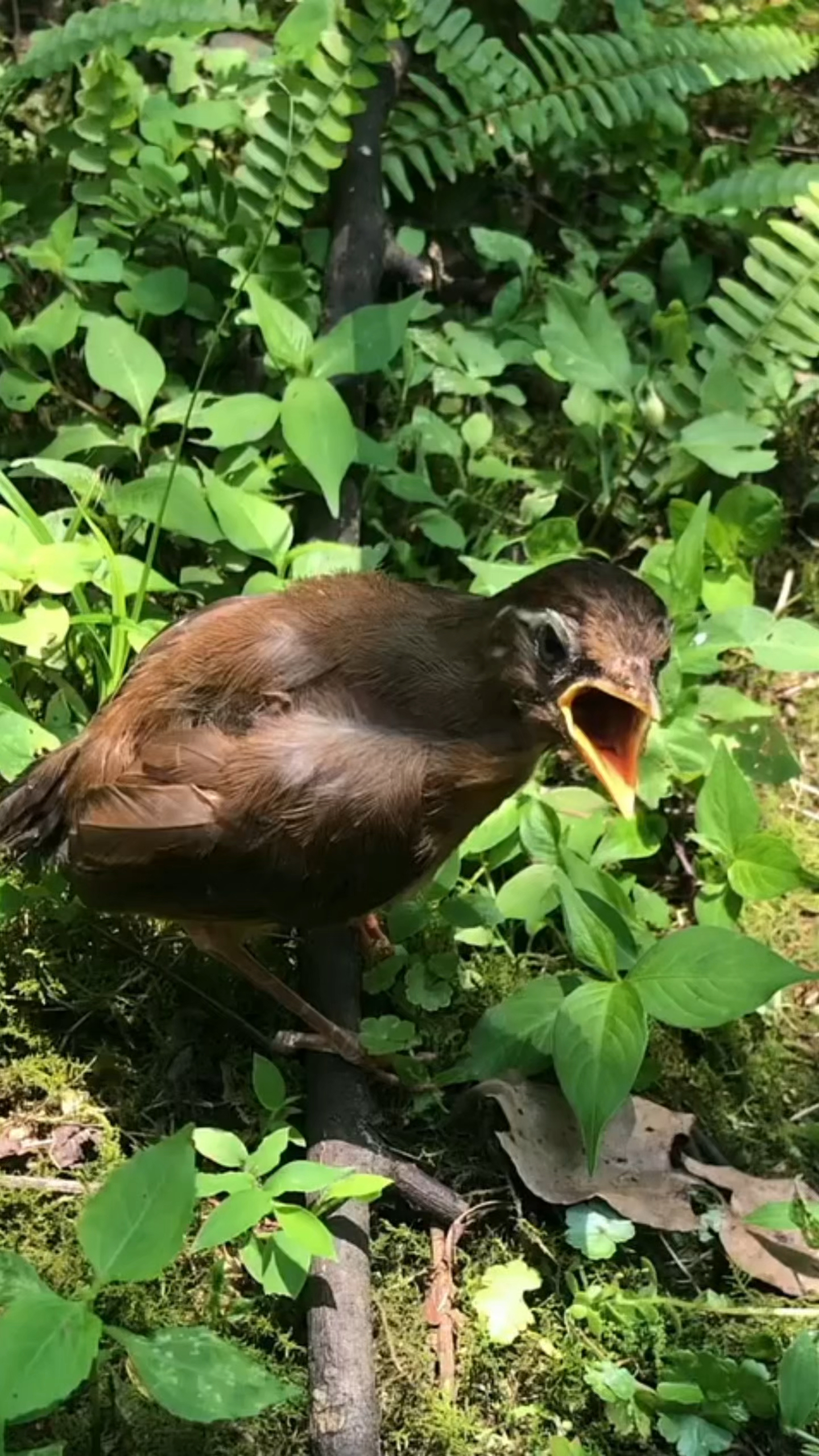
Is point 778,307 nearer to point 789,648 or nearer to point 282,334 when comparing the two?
point 789,648

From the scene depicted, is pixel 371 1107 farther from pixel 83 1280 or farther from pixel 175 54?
Answer: pixel 175 54

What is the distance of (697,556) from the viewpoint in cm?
336

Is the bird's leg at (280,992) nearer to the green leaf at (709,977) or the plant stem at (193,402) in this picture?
the green leaf at (709,977)

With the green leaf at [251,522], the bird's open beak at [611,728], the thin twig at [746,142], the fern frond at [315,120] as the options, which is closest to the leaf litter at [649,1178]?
the bird's open beak at [611,728]

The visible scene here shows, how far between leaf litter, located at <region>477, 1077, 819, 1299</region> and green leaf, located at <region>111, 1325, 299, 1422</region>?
761 mm

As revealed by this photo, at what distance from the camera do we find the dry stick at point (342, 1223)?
245 cm

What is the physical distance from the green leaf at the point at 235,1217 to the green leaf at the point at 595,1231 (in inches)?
25.1

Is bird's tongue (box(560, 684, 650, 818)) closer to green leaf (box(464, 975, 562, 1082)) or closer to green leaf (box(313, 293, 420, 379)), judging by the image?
green leaf (box(464, 975, 562, 1082))

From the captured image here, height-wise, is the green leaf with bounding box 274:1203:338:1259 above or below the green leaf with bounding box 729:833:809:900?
below

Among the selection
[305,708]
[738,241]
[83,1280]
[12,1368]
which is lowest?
[83,1280]

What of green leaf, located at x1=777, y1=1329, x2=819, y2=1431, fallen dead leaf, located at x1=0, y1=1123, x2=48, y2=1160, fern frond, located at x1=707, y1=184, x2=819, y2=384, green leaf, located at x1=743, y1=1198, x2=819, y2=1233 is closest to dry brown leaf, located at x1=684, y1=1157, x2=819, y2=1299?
green leaf, located at x1=743, y1=1198, x2=819, y2=1233

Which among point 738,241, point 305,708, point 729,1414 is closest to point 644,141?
point 738,241

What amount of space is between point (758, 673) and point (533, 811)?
3.16 ft

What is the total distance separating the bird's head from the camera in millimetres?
2496
